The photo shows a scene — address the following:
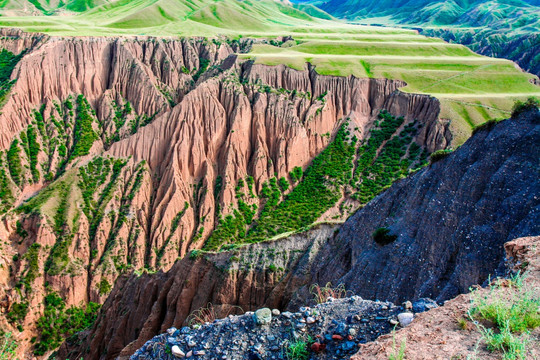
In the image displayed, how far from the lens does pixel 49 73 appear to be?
67188mm

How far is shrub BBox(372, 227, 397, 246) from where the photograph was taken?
19584mm

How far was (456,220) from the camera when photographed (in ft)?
54.0

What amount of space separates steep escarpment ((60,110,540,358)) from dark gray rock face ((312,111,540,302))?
0.14 feet

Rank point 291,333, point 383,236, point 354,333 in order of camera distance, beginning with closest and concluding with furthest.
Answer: point 354,333
point 291,333
point 383,236

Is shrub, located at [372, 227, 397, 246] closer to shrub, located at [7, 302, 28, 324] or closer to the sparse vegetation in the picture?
the sparse vegetation

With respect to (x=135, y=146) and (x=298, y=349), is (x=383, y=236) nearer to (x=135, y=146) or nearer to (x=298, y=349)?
(x=298, y=349)

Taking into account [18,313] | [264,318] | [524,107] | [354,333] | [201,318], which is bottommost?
[18,313]

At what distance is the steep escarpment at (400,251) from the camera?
14195mm

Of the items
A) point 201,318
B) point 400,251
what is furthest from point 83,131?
point 400,251

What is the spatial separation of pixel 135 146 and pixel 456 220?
5241 cm

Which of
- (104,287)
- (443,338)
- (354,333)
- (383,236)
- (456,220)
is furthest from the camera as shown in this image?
(104,287)

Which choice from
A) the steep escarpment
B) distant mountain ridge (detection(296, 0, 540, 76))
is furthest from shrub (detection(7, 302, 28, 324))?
distant mountain ridge (detection(296, 0, 540, 76))

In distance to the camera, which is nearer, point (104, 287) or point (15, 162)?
point (104, 287)

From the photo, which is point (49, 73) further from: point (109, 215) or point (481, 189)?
point (481, 189)
